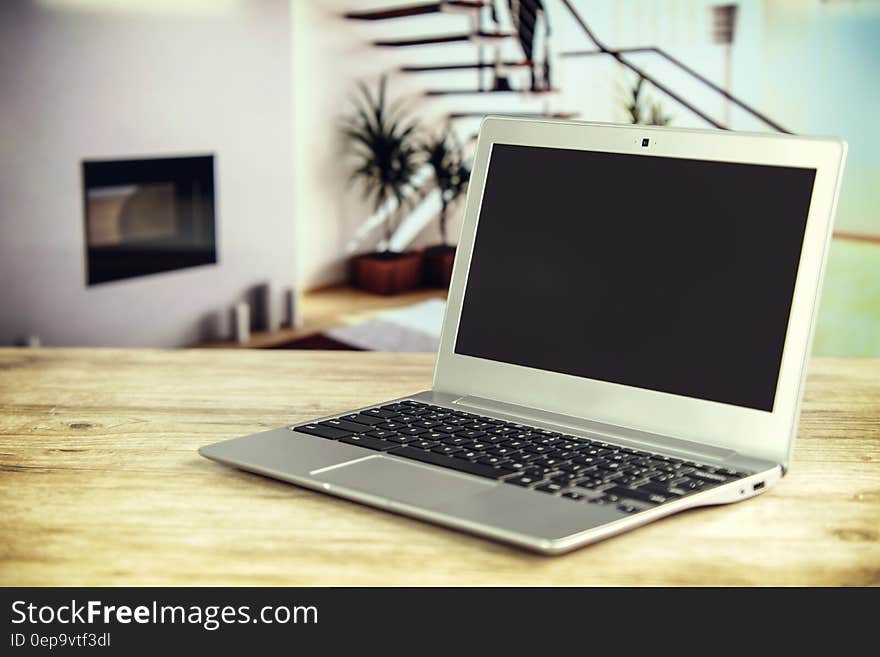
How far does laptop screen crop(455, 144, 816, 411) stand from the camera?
2.64ft

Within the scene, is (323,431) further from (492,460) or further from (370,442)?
(492,460)

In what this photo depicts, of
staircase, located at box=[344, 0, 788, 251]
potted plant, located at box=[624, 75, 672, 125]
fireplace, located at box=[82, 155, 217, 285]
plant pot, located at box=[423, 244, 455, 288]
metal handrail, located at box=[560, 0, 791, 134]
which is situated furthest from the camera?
plant pot, located at box=[423, 244, 455, 288]

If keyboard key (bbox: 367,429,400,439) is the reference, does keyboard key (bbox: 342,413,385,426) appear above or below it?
above

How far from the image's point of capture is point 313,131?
249 inches

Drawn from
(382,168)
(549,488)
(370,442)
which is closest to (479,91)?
(382,168)

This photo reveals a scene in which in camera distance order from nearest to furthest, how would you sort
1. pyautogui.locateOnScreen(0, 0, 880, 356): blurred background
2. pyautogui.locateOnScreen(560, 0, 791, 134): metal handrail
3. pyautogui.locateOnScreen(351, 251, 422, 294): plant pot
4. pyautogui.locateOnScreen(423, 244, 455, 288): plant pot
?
pyautogui.locateOnScreen(0, 0, 880, 356): blurred background
pyautogui.locateOnScreen(560, 0, 791, 134): metal handrail
pyautogui.locateOnScreen(351, 251, 422, 294): plant pot
pyautogui.locateOnScreen(423, 244, 455, 288): plant pot

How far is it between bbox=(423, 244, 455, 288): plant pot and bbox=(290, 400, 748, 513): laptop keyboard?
5.71 meters

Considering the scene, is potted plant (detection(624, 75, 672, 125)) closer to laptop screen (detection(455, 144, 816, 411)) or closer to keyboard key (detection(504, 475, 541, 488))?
laptop screen (detection(455, 144, 816, 411))

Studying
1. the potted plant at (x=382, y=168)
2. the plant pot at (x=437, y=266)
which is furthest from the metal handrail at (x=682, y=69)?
the plant pot at (x=437, y=266)

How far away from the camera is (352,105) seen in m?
6.57

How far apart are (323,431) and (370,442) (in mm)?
51

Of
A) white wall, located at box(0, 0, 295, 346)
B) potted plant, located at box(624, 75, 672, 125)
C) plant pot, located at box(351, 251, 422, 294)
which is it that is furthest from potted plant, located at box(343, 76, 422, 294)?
potted plant, located at box(624, 75, 672, 125)

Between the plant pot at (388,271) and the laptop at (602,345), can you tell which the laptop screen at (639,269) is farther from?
the plant pot at (388,271)
